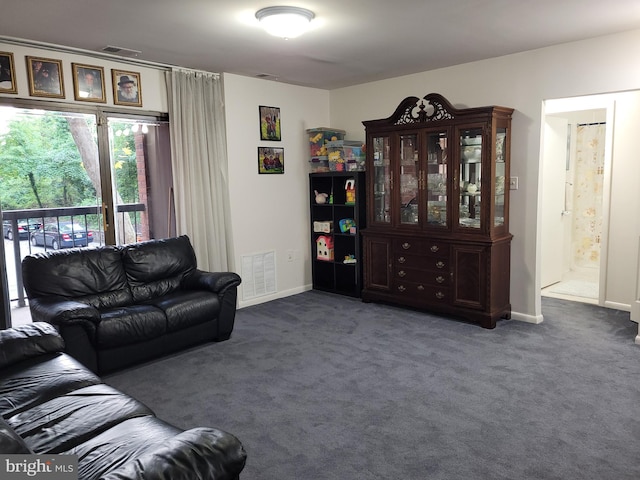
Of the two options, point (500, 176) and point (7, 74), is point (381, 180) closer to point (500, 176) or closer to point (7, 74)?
point (500, 176)

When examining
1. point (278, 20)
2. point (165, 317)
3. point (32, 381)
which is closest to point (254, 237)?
point (165, 317)

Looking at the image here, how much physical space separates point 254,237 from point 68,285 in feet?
7.21

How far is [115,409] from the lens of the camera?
2.15m

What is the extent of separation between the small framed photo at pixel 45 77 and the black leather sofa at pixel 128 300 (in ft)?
4.34

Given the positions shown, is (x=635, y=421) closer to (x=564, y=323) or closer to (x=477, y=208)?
(x=564, y=323)

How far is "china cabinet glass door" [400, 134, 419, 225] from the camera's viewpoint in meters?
4.98

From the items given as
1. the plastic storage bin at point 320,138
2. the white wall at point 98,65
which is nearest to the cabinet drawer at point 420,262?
the plastic storage bin at point 320,138

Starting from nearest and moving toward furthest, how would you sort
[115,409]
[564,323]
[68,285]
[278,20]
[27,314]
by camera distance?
[115,409]
[278,20]
[68,285]
[27,314]
[564,323]

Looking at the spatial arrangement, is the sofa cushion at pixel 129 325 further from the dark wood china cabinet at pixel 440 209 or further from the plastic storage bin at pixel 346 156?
the plastic storage bin at pixel 346 156

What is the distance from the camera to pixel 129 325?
356cm

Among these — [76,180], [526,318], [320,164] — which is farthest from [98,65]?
[526,318]

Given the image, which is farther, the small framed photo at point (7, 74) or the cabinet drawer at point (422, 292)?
the cabinet drawer at point (422, 292)

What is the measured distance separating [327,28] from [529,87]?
82.8 inches

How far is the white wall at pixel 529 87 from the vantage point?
4020 millimetres
